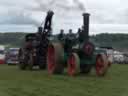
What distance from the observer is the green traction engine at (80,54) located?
17.7 m

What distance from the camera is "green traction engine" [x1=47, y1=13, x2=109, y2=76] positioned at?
17736mm

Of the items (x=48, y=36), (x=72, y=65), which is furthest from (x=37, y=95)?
(x=48, y=36)

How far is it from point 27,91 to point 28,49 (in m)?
12.3

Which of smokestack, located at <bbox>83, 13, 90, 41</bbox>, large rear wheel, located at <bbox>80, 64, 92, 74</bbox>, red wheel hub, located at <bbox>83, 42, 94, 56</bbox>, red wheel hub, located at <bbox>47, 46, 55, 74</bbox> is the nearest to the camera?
red wheel hub, located at <bbox>83, 42, 94, 56</bbox>

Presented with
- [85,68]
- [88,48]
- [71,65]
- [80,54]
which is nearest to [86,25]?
[88,48]

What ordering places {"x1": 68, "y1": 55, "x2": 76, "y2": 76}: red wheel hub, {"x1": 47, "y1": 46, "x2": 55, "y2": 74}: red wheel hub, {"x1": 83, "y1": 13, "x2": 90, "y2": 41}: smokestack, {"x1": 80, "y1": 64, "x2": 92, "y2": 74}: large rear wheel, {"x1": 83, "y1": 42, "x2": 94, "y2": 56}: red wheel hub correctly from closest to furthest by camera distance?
{"x1": 68, "y1": 55, "x2": 76, "y2": 76}: red wheel hub → {"x1": 83, "y1": 42, "x2": 94, "y2": 56}: red wheel hub → {"x1": 83, "y1": 13, "x2": 90, "y2": 41}: smokestack → {"x1": 47, "y1": 46, "x2": 55, "y2": 74}: red wheel hub → {"x1": 80, "y1": 64, "x2": 92, "y2": 74}: large rear wheel

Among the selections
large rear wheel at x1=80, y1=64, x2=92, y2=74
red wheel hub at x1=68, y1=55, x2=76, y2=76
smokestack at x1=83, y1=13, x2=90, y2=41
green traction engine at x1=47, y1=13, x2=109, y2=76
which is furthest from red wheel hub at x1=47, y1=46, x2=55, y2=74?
smokestack at x1=83, y1=13, x2=90, y2=41

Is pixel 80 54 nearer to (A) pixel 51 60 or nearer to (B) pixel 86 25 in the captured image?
(B) pixel 86 25

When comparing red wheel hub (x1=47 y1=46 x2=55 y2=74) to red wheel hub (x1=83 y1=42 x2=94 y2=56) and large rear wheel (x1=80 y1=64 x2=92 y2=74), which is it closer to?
large rear wheel (x1=80 y1=64 x2=92 y2=74)

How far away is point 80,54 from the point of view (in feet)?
59.9

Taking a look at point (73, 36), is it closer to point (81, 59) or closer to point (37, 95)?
point (81, 59)

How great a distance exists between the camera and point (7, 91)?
36.8 feet

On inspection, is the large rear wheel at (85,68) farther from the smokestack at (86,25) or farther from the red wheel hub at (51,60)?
the smokestack at (86,25)

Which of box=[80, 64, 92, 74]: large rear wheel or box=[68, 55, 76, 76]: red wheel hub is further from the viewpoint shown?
box=[80, 64, 92, 74]: large rear wheel
